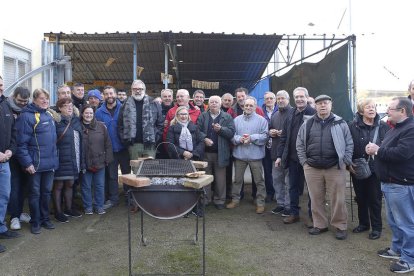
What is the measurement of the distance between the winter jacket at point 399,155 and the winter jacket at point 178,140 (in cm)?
261

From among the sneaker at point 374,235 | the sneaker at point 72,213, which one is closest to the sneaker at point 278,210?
the sneaker at point 374,235

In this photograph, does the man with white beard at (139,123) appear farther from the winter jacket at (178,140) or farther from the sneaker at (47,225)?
the sneaker at (47,225)

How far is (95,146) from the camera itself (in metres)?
5.64

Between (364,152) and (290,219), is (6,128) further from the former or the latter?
(364,152)

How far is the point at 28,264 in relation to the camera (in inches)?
158

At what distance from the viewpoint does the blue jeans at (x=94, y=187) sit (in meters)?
5.73

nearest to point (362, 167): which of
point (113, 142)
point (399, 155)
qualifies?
point (399, 155)

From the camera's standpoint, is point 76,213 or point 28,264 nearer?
point 28,264

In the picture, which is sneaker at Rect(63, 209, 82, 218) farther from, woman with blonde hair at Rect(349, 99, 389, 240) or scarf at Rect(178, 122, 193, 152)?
woman with blonde hair at Rect(349, 99, 389, 240)

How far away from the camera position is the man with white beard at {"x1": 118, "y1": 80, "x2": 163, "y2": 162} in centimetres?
575

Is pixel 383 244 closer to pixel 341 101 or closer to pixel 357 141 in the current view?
pixel 357 141

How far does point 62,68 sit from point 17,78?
1036mm

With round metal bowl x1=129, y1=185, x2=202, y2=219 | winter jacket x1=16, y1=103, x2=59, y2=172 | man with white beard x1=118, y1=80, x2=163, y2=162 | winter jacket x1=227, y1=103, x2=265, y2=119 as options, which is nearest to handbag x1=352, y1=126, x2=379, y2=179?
round metal bowl x1=129, y1=185, x2=202, y2=219

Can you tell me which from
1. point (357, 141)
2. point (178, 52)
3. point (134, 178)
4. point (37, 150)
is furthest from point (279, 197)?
point (178, 52)
